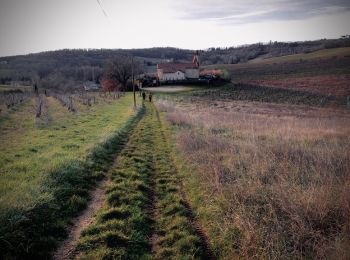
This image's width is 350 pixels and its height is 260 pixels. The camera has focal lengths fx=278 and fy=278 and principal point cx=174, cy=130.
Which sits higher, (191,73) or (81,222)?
(191,73)

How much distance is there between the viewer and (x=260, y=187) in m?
6.88

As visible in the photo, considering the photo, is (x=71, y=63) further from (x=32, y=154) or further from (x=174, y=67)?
(x=32, y=154)

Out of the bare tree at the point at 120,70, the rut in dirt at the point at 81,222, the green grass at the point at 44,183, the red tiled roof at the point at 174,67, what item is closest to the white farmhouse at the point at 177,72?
the red tiled roof at the point at 174,67

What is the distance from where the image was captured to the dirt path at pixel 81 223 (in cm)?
500

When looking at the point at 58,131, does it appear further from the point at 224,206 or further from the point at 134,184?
the point at 224,206

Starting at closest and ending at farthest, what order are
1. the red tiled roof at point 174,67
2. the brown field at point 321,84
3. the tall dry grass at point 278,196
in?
the tall dry grass at point 278,196 → the brown field at point 321,84 → the red tiled roof at point 174,67

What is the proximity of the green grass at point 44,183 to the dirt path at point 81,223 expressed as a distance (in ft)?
0.58

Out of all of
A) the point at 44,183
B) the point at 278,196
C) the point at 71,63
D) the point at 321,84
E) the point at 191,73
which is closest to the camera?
the point at 278,196

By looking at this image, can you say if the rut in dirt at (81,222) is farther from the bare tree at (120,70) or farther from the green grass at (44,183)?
the bare tree at (120,70)

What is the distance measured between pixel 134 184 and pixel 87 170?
1.98 metres

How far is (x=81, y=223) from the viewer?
6.07m

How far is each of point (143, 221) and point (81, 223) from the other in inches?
53.3

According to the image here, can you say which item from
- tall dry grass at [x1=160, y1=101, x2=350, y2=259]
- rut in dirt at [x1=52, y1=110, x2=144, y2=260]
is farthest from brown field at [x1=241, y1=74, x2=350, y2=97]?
rut in dirt at [x1=52, y1=110, x2=144, y2=260]

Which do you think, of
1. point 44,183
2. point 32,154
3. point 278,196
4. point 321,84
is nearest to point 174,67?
point 321,84
